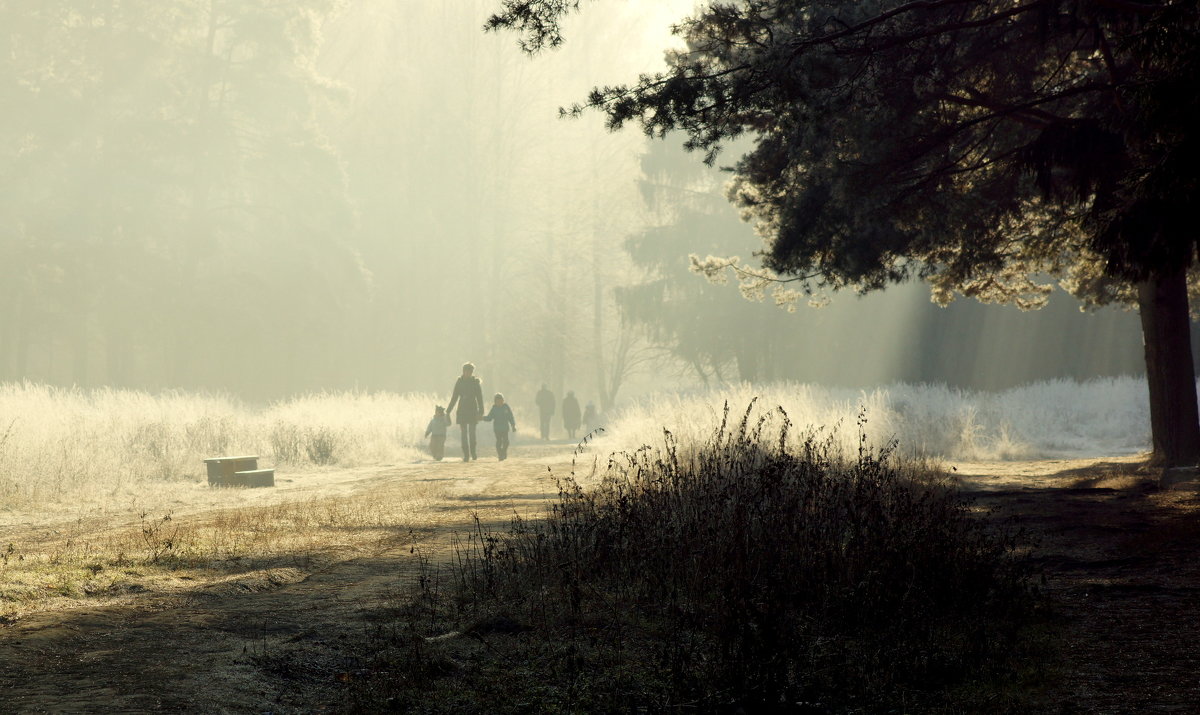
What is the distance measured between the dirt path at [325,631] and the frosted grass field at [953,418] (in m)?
7.40

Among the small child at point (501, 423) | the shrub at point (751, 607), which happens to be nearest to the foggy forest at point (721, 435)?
the shrub at point (751, 607)

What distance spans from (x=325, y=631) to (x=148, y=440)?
1463 centimetres

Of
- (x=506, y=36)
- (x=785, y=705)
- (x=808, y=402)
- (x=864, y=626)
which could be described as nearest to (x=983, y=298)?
(x=808, y=402)

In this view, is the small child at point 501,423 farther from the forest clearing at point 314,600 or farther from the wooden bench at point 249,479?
the forest clearing at point 314,600

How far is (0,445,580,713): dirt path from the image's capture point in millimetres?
4656

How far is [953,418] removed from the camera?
23.1 metres

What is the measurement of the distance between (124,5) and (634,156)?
67.8 feet

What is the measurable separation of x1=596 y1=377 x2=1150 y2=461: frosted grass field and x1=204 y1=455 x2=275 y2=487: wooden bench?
6.72 metres

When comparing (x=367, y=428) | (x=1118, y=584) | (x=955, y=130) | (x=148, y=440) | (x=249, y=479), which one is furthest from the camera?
(x=367, y=428)

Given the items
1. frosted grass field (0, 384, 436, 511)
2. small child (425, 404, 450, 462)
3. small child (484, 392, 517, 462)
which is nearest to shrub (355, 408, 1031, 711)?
frosted grass field (0, 384, 436, 511)

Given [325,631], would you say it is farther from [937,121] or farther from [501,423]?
[501,423]

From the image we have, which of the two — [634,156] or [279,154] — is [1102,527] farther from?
[279,154]

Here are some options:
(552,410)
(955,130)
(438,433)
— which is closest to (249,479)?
(438,433)

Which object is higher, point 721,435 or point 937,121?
point 937,121
